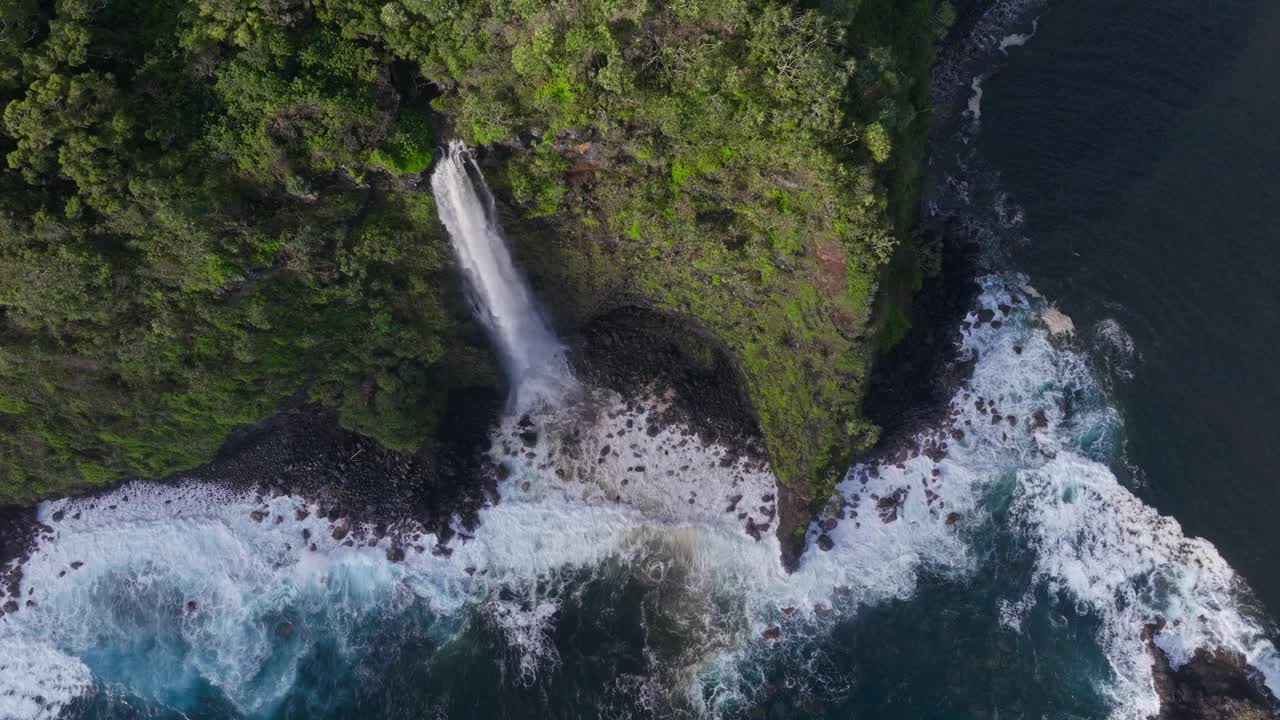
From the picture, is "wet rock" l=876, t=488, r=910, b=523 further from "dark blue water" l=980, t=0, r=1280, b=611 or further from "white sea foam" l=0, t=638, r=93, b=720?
"white sea foam" l=0, t=638, r=93, b=720

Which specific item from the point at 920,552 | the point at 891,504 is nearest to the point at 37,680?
the point at 891,504

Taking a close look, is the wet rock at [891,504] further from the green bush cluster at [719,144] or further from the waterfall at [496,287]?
the waterfall at [496,287]

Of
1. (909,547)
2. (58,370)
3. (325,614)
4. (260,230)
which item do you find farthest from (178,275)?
(909,547)

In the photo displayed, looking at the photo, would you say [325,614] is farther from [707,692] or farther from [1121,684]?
[1121,684]

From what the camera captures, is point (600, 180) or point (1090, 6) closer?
point (600, 180)

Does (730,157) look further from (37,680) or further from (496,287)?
(37,680)

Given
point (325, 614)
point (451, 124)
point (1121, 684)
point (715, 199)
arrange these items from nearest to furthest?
1. point (451, 124)
2. point (715, 199)
3. point (1121, 684)
4. point (325, 614)

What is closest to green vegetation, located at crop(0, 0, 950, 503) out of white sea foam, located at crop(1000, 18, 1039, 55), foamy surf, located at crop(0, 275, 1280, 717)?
foamy surf, located at crop(0, 275, 1280, 717)

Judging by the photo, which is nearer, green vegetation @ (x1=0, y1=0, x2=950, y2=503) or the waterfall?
green vegetation @ (x1=0, y1=0, x2=950, y2=503)
